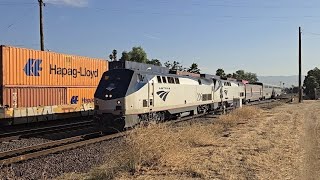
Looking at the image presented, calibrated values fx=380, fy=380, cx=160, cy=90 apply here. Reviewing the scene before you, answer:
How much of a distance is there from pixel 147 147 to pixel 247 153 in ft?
10.7

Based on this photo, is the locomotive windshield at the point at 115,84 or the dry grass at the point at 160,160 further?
the locomotive windshield at the point at 115,84

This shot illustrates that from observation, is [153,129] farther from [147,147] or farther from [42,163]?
[42,163]

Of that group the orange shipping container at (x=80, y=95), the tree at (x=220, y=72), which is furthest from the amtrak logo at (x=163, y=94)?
the tree at (x=220, y=72)

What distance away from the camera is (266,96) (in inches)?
2712

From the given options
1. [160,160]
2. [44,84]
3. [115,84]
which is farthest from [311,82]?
[160,160]

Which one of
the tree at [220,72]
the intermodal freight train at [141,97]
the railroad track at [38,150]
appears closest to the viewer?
the railroad track at [38,150]

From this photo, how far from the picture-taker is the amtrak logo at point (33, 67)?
19109 millimetres

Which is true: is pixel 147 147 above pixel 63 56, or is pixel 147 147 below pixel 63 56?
below

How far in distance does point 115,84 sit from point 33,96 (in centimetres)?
514

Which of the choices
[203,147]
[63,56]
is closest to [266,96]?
[63,56]

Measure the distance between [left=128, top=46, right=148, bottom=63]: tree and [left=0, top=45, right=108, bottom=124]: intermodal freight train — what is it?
56595 mm

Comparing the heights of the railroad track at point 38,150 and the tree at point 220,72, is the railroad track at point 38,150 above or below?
below

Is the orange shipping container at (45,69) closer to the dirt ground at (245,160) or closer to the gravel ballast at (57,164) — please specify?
the gravel ballast at (57,164)

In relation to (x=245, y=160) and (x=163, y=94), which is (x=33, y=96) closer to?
(x=163, y=94)
